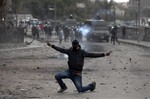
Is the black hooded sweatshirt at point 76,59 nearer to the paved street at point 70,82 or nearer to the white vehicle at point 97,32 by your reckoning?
the paved street at point 70,82

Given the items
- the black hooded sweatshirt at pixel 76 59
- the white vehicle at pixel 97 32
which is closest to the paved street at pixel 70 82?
the black hooded sweatshirt at pixel 76 59

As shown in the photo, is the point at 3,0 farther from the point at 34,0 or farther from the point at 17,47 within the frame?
the point at 34,0

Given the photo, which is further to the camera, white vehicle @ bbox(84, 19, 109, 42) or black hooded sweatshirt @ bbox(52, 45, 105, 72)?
white vehicle @ bbox(84, 19, 109, 42)

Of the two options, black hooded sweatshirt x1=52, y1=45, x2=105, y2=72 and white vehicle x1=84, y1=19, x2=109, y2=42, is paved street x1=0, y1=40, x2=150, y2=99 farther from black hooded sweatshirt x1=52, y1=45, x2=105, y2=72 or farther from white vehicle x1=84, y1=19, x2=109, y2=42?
white vehicle x1=84, y1=19, x2=109, y2=42

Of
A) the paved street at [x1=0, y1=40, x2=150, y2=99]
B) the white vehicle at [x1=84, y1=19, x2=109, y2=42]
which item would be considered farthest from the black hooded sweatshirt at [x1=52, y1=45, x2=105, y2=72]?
the white vehicle at [x1=84, y1=19, x2=109, y2=42]

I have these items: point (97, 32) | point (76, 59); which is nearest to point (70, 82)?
point (76, 59)

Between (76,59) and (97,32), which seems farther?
(97,32)

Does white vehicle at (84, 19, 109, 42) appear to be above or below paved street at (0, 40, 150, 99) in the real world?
below

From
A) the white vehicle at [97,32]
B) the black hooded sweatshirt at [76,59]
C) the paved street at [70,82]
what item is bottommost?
the white vehicle at [97,32]

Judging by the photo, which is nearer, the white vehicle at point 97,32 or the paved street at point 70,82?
the paved street at point 70,82

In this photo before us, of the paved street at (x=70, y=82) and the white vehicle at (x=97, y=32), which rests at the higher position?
the paved street at (x=70, y=82)

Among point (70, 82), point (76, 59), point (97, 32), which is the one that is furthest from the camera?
point (97, 32)

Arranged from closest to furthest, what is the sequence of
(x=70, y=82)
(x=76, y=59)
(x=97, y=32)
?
(x=76, y=59) < (x=70, y=82) < (x=97, y=32)

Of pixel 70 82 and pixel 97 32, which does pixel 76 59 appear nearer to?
pixel 70 82
